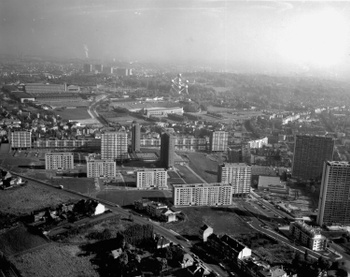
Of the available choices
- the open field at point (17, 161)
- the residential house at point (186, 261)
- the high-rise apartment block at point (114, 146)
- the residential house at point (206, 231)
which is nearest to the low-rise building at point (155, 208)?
the residential house at point (206, 231)

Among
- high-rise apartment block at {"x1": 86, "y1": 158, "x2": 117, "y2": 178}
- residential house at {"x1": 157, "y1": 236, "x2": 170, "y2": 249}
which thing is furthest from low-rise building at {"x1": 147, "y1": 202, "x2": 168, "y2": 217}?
high-rise apartment block at {"x1": 86, "y1": 158, "x2": 117, "y2": 178}

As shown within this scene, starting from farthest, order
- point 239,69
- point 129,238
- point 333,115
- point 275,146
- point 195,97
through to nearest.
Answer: point 195,97 → point 239,69 → point 333,115 → point 275,146 → point 129,238

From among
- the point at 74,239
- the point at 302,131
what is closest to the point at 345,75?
the point at 302,131

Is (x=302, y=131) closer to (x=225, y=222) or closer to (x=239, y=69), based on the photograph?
(x=239, y=69)

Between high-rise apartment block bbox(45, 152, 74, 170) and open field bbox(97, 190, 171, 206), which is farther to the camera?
high-rise apartment block bbox(45, 152, 74, 170)

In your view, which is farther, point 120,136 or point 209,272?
point 120,136

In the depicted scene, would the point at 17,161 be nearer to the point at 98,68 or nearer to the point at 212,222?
the point at 212,222

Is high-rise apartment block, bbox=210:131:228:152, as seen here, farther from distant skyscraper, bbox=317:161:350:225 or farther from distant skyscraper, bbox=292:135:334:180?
distant skyscraper, bbox=317:161:350:225
